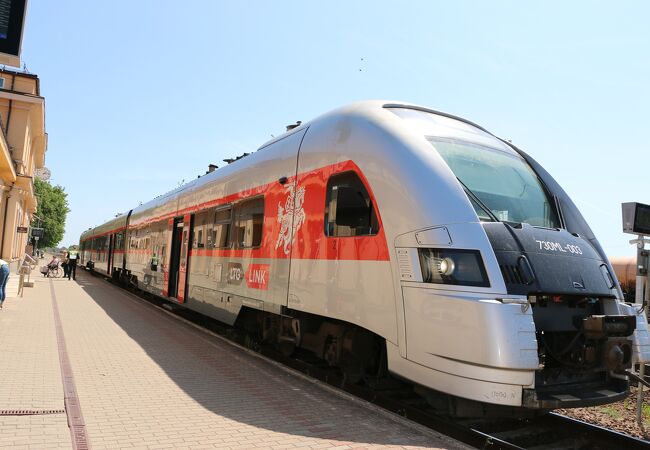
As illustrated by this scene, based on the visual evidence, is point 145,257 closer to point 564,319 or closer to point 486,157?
point 486,157

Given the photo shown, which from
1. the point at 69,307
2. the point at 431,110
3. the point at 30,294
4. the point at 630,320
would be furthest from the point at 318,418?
the point at 30,294

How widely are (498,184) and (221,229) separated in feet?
17.9

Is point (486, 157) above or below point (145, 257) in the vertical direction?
above

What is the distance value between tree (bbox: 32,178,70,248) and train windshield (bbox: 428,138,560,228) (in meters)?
75.5

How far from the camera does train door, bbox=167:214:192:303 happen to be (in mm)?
11445

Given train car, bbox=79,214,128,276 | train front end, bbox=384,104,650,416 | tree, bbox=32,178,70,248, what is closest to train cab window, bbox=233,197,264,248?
train front end, bbox=384,104,650,416

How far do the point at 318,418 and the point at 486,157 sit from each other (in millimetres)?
3339

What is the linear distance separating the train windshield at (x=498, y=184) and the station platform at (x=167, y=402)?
2.28 m

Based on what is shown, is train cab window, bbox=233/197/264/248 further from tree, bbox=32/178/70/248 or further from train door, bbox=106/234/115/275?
tree, bbox=32/178/70/248

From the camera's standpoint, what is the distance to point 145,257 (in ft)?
54.1

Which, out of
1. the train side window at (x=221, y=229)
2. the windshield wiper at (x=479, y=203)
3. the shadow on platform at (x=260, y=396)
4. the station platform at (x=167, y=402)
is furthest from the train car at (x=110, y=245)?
the windshield wiper at (x=479, y=203)

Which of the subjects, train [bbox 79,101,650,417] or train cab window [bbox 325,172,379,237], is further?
train cab window [bbox 325,172,379,237]

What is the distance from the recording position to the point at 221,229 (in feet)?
30.9

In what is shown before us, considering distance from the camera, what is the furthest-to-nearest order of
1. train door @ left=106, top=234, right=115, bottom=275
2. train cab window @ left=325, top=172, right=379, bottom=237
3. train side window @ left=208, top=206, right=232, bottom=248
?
train door @ left=106, top=234, right=115, bottom=275 → train side window @ left=208, top=206, right=232, bottom=248 → train cab window @ left=325, top=172, right=379, bottom=237
